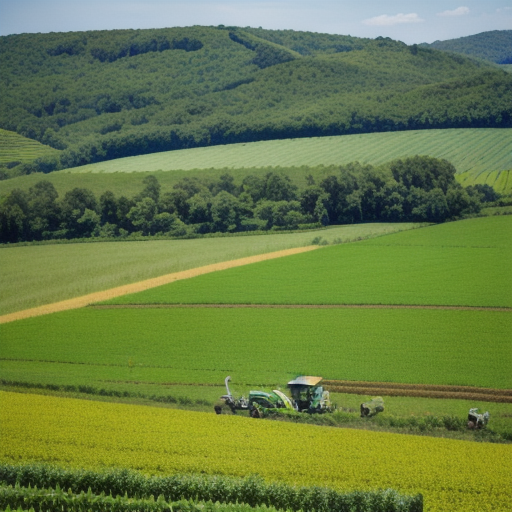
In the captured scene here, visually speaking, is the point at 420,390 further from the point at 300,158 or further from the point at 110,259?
the point at 110,259

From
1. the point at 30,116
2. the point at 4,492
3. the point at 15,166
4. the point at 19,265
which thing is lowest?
the point at 4,492

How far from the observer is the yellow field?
41.1 ft

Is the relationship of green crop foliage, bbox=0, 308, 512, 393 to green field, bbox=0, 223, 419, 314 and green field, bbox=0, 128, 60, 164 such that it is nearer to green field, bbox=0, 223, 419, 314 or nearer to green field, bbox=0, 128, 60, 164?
green field, bbox=0, 223, 419, 314

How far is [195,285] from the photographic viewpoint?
20797mm

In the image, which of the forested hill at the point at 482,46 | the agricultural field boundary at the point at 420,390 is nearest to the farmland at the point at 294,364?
the agricultural field boundary at the point at 420,390

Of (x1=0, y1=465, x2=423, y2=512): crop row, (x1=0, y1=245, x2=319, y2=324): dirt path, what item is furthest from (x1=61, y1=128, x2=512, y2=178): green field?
(x1=0, y1=465, x2=423, y2=512): crop row

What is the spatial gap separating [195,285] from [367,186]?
5417 mm

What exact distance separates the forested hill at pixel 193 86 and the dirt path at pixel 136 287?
3461 millimetres

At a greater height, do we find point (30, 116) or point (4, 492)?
point (30, 116)

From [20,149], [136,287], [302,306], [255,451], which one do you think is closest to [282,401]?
[255,451]

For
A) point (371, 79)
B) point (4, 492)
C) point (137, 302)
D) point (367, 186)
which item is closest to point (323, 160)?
point (367, 186)

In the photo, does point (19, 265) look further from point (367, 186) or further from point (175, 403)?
point (367, 186)

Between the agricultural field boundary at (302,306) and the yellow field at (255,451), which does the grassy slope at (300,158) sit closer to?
the agricultural field boundary at (302,306)

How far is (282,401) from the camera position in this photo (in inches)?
635
